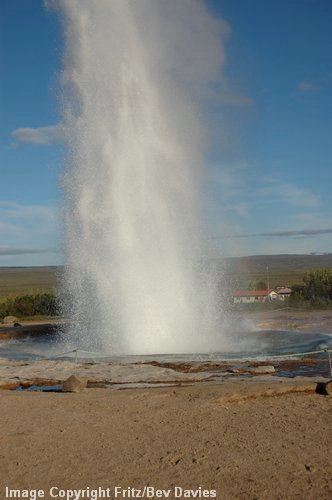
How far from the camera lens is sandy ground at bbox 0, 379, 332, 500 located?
189 inches

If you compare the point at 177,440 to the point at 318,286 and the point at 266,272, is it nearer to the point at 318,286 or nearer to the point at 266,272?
the point at 318,286

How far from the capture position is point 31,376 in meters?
10.6

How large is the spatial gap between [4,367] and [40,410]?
444 centimetres

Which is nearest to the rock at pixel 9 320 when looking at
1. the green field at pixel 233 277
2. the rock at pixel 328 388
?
the green field at pixel 233 277

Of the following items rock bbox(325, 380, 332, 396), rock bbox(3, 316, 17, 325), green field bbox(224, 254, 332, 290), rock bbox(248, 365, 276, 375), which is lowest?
rock bbox(248, 365, 276, 375)

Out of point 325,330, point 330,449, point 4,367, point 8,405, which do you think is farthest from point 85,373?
point 325,330

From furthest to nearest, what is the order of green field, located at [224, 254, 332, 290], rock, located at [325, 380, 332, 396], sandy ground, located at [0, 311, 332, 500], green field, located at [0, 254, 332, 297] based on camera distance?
green field, located at [224, 254, 332, 290], green field, located at [0, 254, 332, 297], rock, located at [325, 380, 332, 396], sandy ground, located at [0, 311, 332, 500]

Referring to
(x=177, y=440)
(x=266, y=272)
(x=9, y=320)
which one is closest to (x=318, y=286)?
Result: (x=9, y=320)

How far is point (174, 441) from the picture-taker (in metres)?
5.92

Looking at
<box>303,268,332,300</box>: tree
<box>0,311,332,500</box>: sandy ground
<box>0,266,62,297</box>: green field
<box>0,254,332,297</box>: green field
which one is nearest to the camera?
<box>0,311,332,500</box>: sandy ground

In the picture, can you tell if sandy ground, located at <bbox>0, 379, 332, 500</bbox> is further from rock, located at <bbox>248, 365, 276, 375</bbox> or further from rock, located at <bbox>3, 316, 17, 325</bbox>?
rock, located at <bbox>3, 316, 17, 325</bbox>

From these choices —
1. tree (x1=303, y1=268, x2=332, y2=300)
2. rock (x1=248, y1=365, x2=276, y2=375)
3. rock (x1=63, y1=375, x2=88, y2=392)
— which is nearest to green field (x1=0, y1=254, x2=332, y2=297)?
tree (x1=303, y1=268, x2=332, y2=300)

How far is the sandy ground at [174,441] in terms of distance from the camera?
15.8ft

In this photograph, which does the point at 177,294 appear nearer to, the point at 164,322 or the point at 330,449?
the point at 164,322
